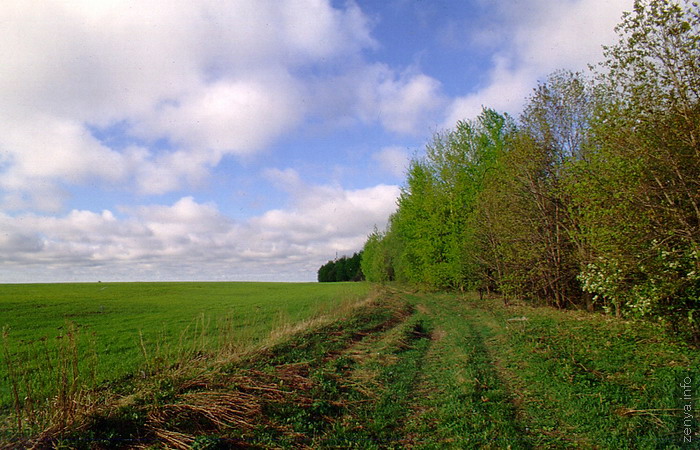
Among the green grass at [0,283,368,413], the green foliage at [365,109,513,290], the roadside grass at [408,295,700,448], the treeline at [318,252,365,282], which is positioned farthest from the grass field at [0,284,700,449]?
the treeline at [318,252,365,282]

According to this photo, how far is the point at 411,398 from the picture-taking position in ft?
23.5

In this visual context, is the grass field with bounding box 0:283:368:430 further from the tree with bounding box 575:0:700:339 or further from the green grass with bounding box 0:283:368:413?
the tree with bounding box 575:0:700:339

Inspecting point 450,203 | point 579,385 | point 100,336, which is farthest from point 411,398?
point 450,203

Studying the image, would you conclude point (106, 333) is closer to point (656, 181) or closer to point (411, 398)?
Answer: point (411, 398)

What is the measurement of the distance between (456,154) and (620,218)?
22.4 m

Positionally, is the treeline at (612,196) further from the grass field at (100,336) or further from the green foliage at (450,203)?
the grass field at (100,336)

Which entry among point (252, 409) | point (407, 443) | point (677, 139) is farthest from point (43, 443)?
point (677, 139)

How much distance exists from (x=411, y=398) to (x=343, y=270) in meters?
109

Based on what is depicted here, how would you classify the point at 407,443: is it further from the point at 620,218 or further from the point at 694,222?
the point at 694,222

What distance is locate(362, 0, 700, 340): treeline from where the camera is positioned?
8.97 metres

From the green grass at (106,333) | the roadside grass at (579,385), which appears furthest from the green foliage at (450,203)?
the roadside grass at (579,385)

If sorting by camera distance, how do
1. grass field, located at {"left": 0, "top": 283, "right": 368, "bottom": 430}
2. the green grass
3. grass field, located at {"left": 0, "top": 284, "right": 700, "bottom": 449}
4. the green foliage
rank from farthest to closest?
1. the green foliage
2. the green grass
3. grass field, located at {"left": 0, "top": 283, "right": 368, "bottom": 430}
4. grass field, located at {"left": 0, "top": 284, "right": 700, "bottom": 449}

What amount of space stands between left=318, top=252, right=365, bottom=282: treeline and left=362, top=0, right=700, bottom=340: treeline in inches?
3237

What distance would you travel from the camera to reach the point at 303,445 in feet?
17.6
